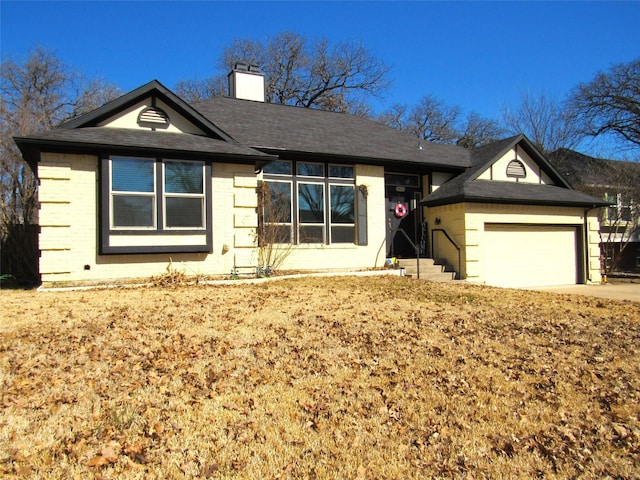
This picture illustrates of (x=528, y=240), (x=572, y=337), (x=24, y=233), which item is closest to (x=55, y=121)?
(x=24, y=233)

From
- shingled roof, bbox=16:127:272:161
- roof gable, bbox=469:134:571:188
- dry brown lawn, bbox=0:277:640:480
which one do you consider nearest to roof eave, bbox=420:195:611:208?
roof gable, bbox=469:134:571:188

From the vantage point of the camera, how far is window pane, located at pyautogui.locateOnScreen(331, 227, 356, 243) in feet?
47.5

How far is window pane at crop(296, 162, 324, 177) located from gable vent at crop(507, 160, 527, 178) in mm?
6966

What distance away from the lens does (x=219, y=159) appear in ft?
39.5

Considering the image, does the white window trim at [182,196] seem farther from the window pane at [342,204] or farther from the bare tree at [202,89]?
the bare tree at [202,89]

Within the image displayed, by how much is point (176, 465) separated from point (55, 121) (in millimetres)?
28164

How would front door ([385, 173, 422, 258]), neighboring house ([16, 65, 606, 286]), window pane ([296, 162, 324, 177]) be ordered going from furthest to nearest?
front door ([385, 173, 422, 258])
window pane ([296, 162, 324, 177])
neighboring house ([16, 65, 606, 286])

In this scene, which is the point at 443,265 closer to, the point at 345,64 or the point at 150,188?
the point at 150,188

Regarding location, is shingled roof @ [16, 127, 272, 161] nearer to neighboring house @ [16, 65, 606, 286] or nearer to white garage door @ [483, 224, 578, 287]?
neighboring house @ [16, 65, 606, 286]

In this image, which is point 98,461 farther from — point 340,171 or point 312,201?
point 340,171

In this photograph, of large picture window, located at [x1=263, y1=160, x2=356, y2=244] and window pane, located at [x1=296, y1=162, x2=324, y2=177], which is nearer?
large picture window, located at [x1=263, y1=160, x2=356, y2=244]

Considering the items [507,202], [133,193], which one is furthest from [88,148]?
[507,202]

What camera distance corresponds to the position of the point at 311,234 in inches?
558

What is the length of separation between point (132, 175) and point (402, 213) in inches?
337
